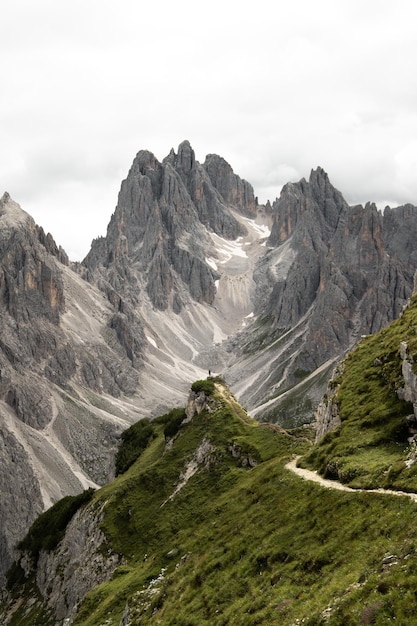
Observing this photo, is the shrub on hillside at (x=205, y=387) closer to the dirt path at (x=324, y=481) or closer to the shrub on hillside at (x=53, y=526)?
the shrub on hillside at (x=53, y=526)

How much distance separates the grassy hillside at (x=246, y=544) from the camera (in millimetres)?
22719

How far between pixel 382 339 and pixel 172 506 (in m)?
28.9

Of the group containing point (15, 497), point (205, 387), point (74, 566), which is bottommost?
point (74, 566)

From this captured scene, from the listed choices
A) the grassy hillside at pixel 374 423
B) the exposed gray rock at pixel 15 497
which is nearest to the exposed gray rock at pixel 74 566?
the grassy hillside at pixel 374 423

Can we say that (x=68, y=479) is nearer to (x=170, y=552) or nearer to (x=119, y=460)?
(x=119, y=460)

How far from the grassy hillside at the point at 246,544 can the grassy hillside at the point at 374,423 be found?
2.08m

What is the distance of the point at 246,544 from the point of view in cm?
3519

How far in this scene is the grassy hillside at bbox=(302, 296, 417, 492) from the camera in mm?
32656

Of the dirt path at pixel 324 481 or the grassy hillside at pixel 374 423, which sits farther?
the grassy hillside at pixel 374 423

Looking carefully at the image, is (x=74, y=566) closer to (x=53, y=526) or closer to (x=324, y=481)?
(x=53, y=526)

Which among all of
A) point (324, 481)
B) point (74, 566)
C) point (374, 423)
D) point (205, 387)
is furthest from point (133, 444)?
point (324, 481)

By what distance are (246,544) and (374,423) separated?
13.4 metres

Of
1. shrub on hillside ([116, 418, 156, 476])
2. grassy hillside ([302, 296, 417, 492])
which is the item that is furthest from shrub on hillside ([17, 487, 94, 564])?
grassy hillside ([302, 296, 417, 492])

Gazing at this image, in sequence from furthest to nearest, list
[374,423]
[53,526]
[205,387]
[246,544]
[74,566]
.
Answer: [53,526] → [205,387] → [74,566] → [374,423] → [246,544]
